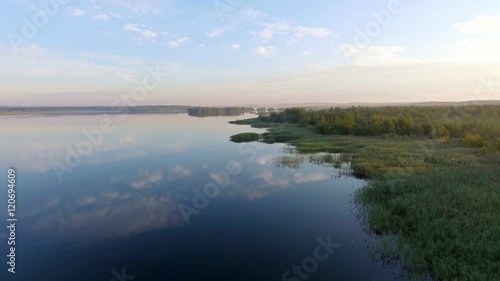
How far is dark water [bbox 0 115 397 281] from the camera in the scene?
10578 millimetres

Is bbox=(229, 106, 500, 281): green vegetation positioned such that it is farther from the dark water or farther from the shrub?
the dark water

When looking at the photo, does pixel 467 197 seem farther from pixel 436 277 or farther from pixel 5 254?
pixel 5 254

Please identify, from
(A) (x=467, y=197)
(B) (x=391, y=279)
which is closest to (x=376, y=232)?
(B) (x=391, y=279)

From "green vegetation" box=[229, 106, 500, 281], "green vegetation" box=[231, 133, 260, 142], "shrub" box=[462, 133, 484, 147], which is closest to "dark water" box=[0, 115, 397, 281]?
"green vegetation" box=[229, 106, 500, 281]

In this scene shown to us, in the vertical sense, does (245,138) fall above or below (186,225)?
above

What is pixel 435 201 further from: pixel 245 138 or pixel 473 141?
pixel 245 138

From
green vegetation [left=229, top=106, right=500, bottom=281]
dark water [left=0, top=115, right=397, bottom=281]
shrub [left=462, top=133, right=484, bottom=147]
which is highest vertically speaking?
shrub [left=462, top=133, right=484, bottom=147]

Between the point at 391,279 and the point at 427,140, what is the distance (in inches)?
1295

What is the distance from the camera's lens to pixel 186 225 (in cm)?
1431

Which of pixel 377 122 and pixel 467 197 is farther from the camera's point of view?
pixel 377 122

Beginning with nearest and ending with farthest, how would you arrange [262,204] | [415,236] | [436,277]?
[436,277] < [415,236] < [262,204]

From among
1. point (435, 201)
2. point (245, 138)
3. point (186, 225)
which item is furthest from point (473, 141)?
point (186, 225)

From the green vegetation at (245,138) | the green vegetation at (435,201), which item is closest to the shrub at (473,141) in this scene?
the green vegetation at (435,201)

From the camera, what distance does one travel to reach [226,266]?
10719 mm
